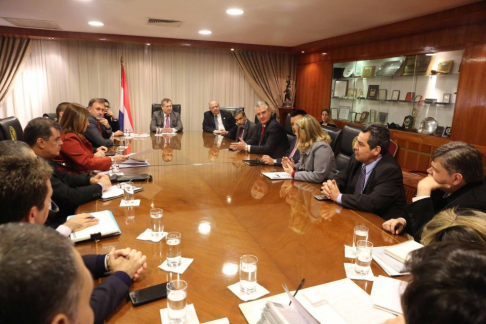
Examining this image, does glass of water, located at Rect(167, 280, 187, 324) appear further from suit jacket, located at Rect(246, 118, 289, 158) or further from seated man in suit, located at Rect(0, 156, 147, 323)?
suit jacket, located at Rect(246, 118, 289, 158)

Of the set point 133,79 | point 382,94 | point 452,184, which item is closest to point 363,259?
point 452,184

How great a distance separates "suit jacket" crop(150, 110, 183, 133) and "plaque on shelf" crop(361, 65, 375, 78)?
128 inches

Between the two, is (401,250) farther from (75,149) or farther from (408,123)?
(408,123)

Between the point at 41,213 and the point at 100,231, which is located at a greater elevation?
the point at 41,213

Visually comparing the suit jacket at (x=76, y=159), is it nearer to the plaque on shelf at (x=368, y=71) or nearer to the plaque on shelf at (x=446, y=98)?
the plaque on shelf at (x=446, y=98)

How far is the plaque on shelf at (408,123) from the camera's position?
472cm

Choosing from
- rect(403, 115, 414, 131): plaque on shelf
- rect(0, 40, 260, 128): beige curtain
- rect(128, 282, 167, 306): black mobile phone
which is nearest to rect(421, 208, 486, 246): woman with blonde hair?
rect(128, 282, 167, 306): black mobile phone

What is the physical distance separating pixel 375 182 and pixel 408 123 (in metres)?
3.10

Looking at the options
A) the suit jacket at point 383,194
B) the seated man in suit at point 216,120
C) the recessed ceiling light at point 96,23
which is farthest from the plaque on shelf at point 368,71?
the recessed ceiling light at point 96,23

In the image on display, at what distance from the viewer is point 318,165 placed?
2.65 m

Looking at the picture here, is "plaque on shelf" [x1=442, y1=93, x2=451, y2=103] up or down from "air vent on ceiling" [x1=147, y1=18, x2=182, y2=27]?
down

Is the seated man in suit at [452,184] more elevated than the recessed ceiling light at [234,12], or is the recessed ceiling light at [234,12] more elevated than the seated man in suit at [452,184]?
the recessed ceiling light at [234,12]

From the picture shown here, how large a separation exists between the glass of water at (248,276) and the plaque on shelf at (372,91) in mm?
4940

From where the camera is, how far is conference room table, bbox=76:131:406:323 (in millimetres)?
1179
